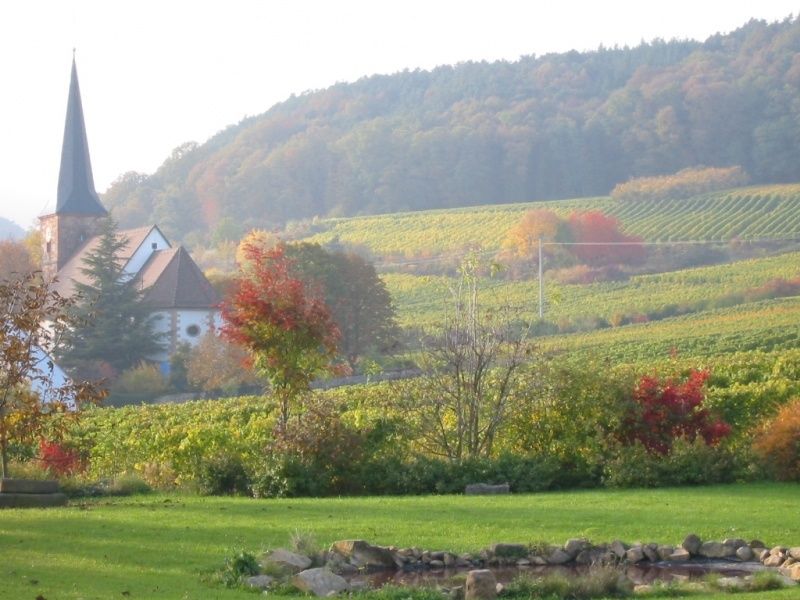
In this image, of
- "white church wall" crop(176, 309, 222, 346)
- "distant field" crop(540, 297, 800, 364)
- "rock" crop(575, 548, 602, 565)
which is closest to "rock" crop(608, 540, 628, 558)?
"rock" crop(575, 548, 602, 565)

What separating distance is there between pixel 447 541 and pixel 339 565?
6.66ft

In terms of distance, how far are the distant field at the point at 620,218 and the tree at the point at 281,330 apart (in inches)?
2492

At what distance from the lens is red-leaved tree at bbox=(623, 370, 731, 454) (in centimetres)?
2400

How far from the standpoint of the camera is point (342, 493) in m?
22.9

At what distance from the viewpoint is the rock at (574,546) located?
14.2 m

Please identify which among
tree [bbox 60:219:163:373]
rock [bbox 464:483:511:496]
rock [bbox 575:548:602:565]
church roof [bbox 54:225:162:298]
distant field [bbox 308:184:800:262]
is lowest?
rock [bbox 464:483:511:496]

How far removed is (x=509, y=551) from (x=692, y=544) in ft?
7.30

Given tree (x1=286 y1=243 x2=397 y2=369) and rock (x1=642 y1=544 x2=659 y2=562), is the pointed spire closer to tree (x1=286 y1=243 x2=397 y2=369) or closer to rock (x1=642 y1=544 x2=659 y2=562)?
tree (x1=286 y1=243 x2=397 y2=369)

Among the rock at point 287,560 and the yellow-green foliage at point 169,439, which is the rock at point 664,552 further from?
the yellow-green foliage at point 169,439

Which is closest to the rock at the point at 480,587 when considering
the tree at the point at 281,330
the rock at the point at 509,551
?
the rock at the point at 509,551

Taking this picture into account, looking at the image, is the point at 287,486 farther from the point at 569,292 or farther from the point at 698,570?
the point at 569,292

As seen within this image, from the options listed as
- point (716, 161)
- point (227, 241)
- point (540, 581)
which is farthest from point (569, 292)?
point (540, 581)

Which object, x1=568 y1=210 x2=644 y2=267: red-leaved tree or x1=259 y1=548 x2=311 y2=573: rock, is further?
x1=568 y1=210 x2=644 y2=267: red-leaved tree

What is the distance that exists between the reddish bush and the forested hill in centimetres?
9338
